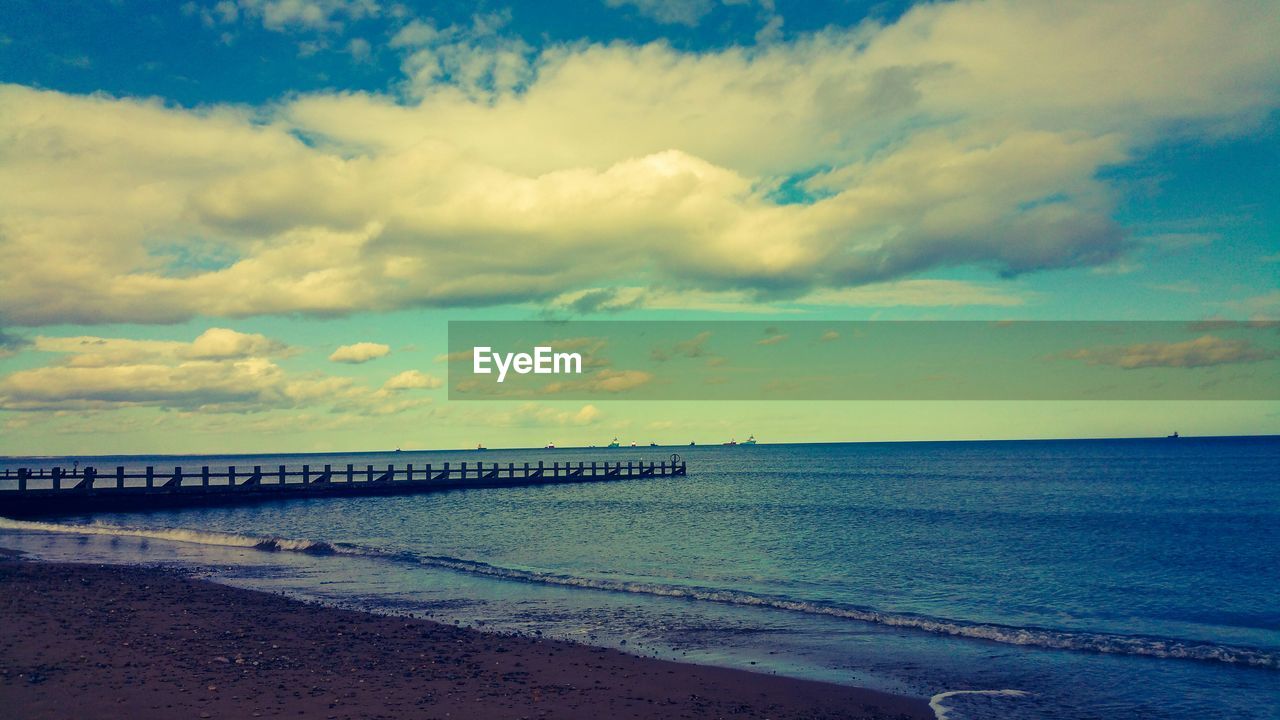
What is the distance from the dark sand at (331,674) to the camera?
9.47 m

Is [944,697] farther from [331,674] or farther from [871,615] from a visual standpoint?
[331,674]

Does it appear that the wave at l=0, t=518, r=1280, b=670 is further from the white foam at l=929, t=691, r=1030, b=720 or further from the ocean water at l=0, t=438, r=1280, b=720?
the white foam at l=929, t=691, r=1030, b=720

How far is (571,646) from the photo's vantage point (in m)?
13.4

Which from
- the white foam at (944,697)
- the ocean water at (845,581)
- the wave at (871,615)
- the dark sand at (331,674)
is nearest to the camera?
the dark sand at (331,674)

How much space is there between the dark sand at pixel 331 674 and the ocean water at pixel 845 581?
1349 mm

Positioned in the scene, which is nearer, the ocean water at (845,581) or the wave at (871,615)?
Result: the ocean water at (845,581)

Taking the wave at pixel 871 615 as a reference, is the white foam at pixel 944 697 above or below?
above

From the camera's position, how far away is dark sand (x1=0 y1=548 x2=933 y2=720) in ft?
31.1

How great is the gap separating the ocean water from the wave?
0.21ft

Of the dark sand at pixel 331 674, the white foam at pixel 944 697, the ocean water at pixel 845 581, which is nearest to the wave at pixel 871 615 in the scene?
the ocean water at pixel 845 581

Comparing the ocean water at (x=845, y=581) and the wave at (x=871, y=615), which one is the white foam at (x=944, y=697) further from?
the wave at (x=871, y=615)

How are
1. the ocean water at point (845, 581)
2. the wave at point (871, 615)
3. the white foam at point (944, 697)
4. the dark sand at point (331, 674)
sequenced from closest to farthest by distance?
the dark sand at point (331, 674) < the white foam at point (944, 697) < the ocean water at point (845, 581) < the wave at point (871, 615)

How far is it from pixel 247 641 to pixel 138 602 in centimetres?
451

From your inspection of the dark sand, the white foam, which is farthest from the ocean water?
the dark sand
